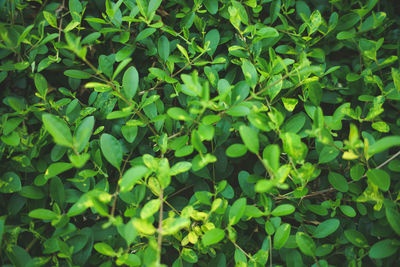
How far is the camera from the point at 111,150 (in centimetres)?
90

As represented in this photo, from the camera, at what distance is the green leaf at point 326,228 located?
3.15 ft

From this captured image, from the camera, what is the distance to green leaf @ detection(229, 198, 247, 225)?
2.83ft

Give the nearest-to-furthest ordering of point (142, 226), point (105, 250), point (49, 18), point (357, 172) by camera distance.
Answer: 1. point (142, 226)
2. point (105, 250)
3. point (357, 172)
4. point (49, 18)

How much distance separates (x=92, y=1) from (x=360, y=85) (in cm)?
109

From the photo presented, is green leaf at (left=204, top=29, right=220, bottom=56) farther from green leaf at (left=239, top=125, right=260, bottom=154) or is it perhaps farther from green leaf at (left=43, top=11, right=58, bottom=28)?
green leaf at (left=43, top=11, right=58, bottom=28)

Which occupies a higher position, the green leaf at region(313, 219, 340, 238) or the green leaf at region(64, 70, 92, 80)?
the green leaf at region(64, 70, 92, 80)

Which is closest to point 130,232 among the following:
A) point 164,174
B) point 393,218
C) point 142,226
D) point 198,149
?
point 142,226

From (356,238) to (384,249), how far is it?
78mm

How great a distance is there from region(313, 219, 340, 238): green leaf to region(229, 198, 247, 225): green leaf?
0.95 ft

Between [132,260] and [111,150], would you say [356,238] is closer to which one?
[132,260]

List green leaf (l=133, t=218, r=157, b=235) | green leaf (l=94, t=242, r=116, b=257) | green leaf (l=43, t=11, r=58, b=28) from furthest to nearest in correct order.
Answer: green leaf (l=43, t=11, r=58, b=28) → green leaf (l=94, t=242, r=116, b=257) → green leaf (l=133, t=218, r=157, b=235)

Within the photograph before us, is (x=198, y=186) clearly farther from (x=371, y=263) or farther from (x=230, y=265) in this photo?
(x=371, y=263)

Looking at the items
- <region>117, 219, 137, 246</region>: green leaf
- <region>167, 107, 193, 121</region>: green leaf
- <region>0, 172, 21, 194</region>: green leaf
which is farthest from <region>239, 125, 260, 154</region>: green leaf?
<region>0, 172, 21, 194</region>: green leaf

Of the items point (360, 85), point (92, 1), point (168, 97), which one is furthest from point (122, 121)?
point (360, 85)
